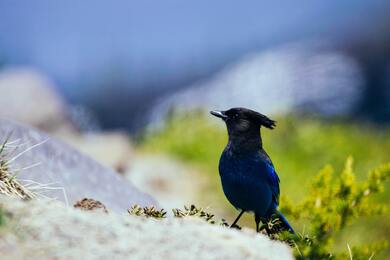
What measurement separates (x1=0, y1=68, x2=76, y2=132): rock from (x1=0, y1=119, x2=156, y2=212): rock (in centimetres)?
837

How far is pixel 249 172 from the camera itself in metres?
5.09

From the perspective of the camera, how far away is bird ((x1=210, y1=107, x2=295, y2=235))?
199 inches

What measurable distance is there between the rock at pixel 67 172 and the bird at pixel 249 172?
2.97 ft

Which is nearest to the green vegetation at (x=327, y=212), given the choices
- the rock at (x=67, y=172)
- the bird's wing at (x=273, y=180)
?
the bird's wing at (x=273, y=180)

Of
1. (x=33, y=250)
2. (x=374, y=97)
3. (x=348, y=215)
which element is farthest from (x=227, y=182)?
(x=374, y=97)

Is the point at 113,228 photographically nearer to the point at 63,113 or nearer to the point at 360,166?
the point at 360,166

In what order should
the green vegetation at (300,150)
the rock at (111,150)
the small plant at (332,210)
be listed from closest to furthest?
1. the small plant at (332,210)
2. the green vegetation at (300,150)
3. the rock at (111,150)

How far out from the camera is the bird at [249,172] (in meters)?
5.05

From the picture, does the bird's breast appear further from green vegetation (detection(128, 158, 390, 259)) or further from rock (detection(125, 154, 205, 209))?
rock (detection(125, 154, 205, 209))

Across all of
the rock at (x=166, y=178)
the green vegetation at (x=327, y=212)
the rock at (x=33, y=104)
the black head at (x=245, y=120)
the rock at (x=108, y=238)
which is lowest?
the rock at (x=108, y=238)

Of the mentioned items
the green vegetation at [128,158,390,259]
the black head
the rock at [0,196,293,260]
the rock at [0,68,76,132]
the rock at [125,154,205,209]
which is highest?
the rock at [0,68,76,132]

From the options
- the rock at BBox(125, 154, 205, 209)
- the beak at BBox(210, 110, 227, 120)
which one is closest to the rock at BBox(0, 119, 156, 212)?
the beak at BBox(210, 110, 227, 120)

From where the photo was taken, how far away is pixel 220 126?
14.7m

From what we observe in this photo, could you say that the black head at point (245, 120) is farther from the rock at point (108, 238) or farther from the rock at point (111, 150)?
the rock at point (111, 150)
